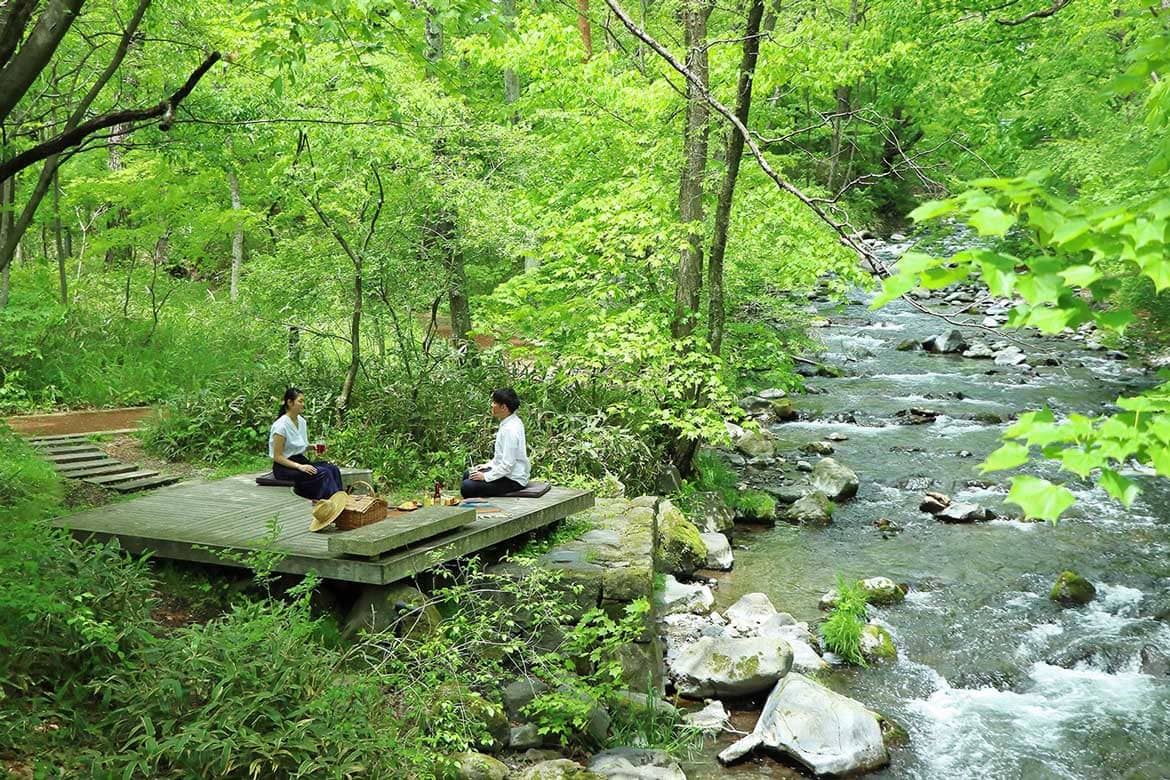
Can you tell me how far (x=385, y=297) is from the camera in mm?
10562

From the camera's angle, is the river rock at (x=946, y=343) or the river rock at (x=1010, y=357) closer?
the river rock at (x=1010, y=357)

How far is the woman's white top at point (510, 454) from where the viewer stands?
7.68 meters

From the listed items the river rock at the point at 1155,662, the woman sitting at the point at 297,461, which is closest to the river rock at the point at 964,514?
the river rock at the point at 1155,662

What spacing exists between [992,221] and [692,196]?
9.50 meters

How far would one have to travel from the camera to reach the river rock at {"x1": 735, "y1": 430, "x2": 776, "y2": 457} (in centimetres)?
1391

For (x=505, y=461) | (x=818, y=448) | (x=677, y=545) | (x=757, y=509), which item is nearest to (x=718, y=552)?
(x=677, y=545)

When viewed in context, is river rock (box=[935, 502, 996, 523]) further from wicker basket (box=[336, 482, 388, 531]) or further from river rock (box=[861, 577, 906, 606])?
wicker basket (box=[336, 482, 388, 531])

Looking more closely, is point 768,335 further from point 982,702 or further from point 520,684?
point 520,684

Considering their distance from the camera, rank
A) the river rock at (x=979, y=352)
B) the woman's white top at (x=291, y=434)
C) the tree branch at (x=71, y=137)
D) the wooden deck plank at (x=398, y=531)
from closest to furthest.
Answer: the tree branch at (x=71, y=137)
the wooden deck plank at (x=398, y=531)
the woman's white top at (x=291, y=434)
the river rock at (x=979, y=352)

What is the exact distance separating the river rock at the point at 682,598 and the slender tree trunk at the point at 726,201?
3.62 meters

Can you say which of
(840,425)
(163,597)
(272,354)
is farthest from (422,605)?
(840,425)

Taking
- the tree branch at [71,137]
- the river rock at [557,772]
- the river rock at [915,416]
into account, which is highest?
the tree branch at [71,137]

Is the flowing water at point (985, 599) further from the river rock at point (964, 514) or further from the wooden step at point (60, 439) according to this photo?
the wooden step at point (60, 439)

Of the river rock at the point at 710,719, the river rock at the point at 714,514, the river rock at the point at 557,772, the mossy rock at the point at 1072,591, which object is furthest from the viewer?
the river rock at the point at 714,514
